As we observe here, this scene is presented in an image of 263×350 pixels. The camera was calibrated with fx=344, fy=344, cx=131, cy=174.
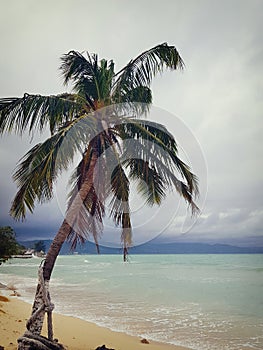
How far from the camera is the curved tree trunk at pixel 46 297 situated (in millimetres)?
5473

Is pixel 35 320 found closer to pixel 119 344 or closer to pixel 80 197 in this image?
pixel 80 197

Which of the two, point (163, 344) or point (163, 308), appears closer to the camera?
point (163, 344)

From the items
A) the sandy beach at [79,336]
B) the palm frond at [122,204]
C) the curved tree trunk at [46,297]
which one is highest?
the palm frond at [122,204]

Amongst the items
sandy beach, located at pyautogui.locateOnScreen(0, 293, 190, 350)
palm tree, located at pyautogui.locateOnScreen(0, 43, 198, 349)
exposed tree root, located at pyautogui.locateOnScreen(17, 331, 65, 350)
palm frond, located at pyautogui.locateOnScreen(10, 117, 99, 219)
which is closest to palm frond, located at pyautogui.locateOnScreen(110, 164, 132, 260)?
palm tree, located at pyautogui.locateOnScreen(0, 43, 198, 349)

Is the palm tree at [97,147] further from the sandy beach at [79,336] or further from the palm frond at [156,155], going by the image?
the sandy beach at [79,336]

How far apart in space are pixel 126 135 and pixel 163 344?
5.40 m

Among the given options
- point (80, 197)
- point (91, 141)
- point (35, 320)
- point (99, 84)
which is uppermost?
point (99, 84)

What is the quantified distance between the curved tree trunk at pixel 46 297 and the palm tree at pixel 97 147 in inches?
0.7

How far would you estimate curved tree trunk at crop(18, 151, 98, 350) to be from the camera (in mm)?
5473

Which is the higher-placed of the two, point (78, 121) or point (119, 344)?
point (78, 121)

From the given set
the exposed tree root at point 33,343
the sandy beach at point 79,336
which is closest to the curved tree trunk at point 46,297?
the exposed tree root at point 33,343

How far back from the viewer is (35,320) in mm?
5645

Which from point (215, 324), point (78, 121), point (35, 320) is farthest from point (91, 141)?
point (215, 324)

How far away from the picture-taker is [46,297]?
580cm
